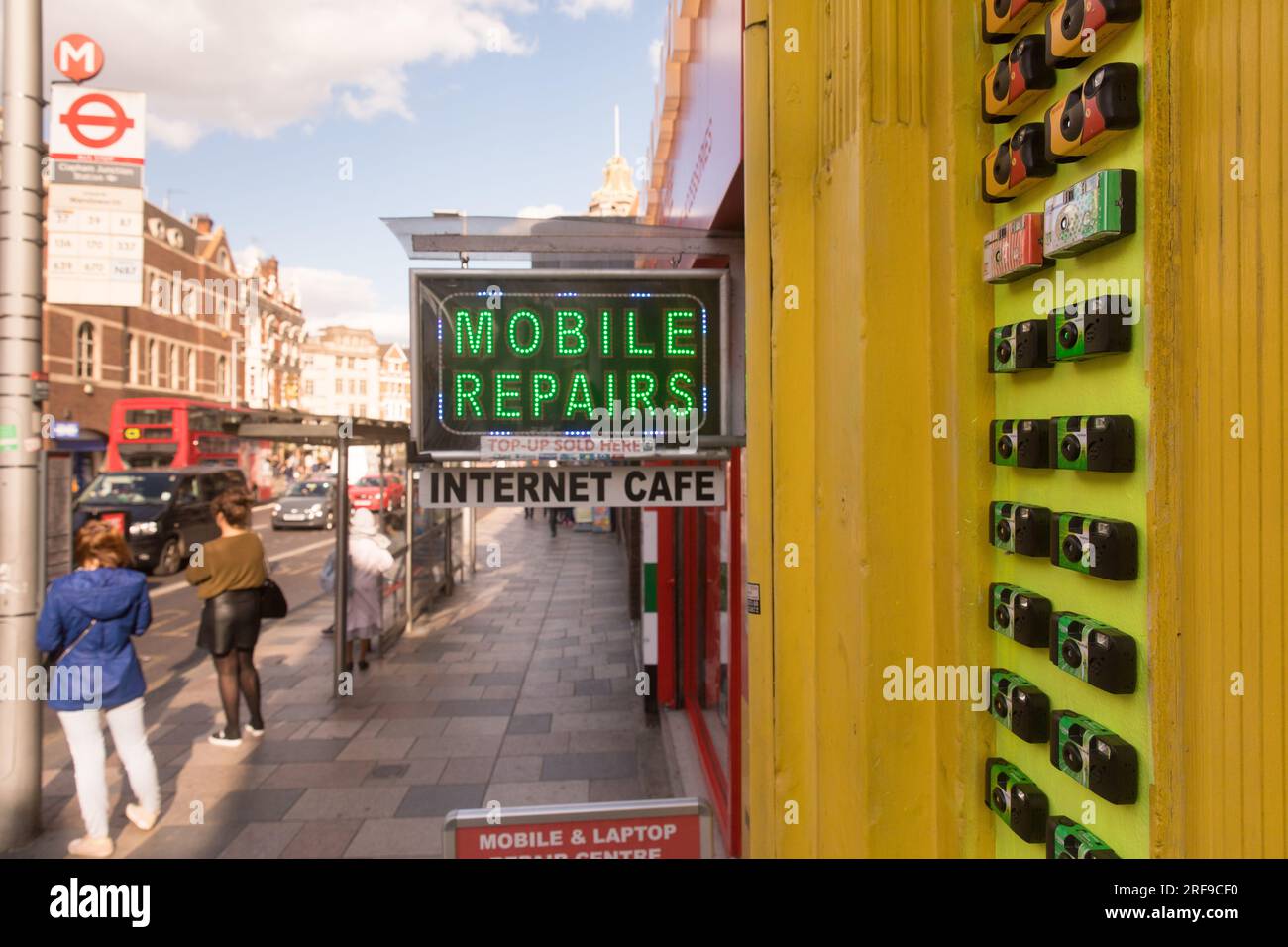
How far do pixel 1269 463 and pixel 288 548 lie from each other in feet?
72.1

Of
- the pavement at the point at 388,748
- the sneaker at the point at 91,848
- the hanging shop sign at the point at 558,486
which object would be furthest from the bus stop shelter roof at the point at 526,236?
the sneaker at the point at 91,848

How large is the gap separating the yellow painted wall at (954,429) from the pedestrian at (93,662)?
394 centimetres

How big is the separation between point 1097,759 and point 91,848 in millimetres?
5361

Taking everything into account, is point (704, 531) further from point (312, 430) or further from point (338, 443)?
point (312, 430)

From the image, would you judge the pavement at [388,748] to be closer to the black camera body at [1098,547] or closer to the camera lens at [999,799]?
the camera lens at [999,799]

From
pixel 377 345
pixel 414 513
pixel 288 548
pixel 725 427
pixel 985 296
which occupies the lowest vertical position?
pixel 288 548

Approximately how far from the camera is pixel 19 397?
15.9 ft

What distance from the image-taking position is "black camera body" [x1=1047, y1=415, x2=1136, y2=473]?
1574mm

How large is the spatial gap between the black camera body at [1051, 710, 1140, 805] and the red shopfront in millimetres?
2583

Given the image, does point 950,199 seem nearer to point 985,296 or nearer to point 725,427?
point 985,296

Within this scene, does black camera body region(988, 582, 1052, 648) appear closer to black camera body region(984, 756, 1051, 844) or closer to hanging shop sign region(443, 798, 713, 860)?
black camera body region(984, 756, 1051, 844)
